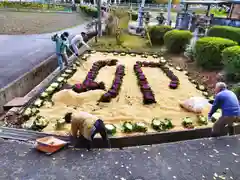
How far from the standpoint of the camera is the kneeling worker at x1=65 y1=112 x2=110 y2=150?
4.00m

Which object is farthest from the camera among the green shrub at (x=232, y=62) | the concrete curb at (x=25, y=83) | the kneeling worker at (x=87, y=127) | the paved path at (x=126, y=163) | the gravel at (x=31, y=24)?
the gravel at (x=31, y=24)

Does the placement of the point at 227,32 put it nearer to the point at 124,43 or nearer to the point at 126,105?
the point at 124,43

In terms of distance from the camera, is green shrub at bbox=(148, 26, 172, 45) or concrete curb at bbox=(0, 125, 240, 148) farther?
green shrub at bbox=(148, 26, 172, 45)

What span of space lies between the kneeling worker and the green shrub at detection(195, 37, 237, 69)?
6496mm

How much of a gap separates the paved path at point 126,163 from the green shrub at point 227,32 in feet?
27.1

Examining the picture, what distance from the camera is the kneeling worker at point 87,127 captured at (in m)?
4.00

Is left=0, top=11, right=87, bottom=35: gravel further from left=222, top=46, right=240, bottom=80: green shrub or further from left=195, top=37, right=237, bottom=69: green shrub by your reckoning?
left=222, top=46, right=240, bottom=80: green shrub

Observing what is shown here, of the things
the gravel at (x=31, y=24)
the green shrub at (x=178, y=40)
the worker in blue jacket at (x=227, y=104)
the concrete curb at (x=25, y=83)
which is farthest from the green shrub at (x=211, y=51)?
the gravel at (x=31, y=24)

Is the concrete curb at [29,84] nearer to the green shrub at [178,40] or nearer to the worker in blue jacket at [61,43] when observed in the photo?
the worker in blue jacket at [61,43]

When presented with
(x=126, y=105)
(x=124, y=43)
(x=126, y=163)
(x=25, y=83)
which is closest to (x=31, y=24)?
(x=124, y=43)

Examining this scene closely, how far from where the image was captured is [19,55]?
37.6 ft

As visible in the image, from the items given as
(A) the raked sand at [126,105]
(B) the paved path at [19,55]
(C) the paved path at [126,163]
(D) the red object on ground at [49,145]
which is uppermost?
(D) the red object on ground at [49,145]

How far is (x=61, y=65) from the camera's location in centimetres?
903

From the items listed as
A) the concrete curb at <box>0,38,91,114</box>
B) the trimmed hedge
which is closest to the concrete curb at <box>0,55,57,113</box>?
the concrete curb at <box>0,38,91,114</box>
